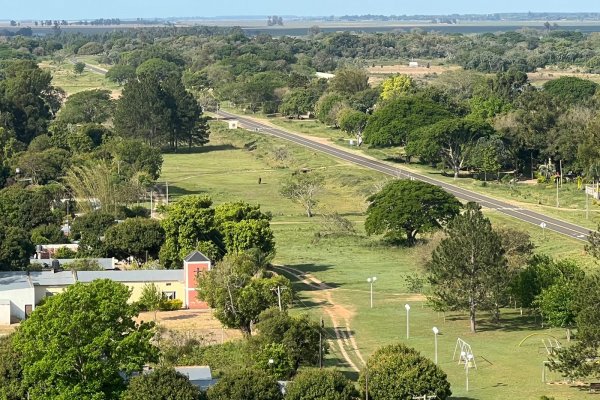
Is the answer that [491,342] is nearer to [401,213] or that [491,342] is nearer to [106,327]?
[106,327]

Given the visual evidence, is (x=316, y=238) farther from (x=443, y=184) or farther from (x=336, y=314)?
(x=443, y=184)

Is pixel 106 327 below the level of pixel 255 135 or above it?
above

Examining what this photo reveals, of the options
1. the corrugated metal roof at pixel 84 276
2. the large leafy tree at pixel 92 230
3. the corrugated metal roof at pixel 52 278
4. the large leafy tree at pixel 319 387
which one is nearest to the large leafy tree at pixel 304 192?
the large leafy tree at pixel 92 230

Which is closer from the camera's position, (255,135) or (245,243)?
(245,243)

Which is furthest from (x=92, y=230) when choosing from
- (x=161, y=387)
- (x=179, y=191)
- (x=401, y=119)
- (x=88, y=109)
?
(x=88, y=109)

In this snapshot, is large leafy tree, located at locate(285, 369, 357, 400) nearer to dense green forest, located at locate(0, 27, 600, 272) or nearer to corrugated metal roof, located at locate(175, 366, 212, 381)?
corrugated metal roof, located at locate(175, 366, 212, 381)

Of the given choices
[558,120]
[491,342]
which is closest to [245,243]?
[491,342]

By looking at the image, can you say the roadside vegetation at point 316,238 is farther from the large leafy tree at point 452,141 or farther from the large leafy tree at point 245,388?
the large leafy tree at point 452,141
